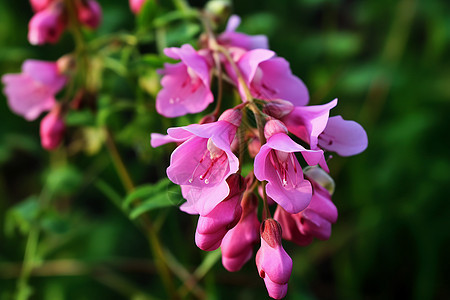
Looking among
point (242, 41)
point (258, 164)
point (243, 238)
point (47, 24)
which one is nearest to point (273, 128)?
point (258, 164)

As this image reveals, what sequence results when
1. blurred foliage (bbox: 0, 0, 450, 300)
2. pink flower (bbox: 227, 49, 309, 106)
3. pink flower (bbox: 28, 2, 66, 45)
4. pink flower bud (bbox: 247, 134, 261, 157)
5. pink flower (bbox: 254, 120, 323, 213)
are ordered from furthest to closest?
blurred foliage (bbox: 0, 0, 450, 300) < pink flower (bbox: 28, 2, 66, 45) < pink flower (bbox: 227, 49, 309, 106) < pink flower bud (bbox: 247, 134, 261, 157) < pink flower (bbox: 254, 120, 323, 213)

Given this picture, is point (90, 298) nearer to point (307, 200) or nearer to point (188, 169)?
point (188, 169)

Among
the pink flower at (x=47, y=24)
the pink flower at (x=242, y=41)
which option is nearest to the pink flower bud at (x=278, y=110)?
the pink flower at (x=242, y=41)

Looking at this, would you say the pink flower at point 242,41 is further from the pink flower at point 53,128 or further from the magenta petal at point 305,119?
the pink flower at point 53,128

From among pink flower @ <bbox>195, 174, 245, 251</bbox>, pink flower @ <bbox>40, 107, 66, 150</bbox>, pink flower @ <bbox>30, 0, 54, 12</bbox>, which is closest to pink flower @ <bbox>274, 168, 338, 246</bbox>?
pink flower @ <bbox>195, 174, 245, 251</bbox>

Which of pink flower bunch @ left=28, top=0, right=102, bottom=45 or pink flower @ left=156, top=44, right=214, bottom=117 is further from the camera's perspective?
pink flower bunch @ left=28, top=0, right=102, bottom=45

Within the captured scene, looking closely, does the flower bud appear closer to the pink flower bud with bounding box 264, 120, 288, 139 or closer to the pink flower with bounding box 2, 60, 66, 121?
the pink flower bud with bounding box 264, 120, 288, 139

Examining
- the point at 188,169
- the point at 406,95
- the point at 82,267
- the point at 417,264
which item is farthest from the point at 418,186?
the point at 188,169

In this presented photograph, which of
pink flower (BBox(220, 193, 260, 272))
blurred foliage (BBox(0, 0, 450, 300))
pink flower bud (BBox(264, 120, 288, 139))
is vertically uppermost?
pink flower bud (BBox(264, 120, 288, 139))
